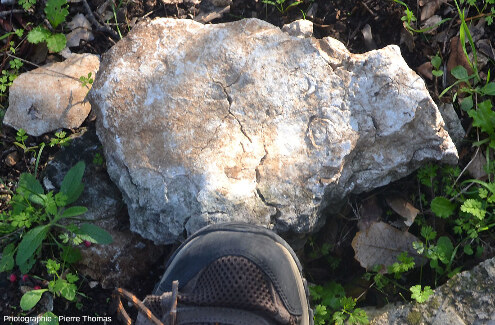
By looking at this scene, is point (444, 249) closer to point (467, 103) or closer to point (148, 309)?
point (467, 103)

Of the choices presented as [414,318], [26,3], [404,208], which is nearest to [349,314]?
[414,318]

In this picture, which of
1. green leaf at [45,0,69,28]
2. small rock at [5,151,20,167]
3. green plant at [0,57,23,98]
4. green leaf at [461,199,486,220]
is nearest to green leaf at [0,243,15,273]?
small rock at [5,151,20,167]

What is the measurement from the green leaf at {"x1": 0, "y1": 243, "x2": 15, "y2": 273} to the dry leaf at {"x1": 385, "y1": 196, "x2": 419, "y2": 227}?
2.05m

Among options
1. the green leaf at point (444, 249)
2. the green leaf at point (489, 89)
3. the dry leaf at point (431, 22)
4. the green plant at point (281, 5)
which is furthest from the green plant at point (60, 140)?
the green leaf at point (489, 89)

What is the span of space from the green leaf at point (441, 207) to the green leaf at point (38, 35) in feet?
7.99

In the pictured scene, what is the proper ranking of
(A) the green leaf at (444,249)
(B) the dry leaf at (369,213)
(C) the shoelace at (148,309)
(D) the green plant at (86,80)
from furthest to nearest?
(D) the green plant at (86,80) < (B) the dry leaf at (369,213) < (A) the green leaf at (444,249) < (C) the shoelace at (148,309)

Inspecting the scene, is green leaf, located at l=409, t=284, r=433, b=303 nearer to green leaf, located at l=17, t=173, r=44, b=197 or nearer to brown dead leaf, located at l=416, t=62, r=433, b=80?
brown dead leaf, located at l=416, t=62, r=433, b=80

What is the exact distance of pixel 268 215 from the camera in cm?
Result: 228

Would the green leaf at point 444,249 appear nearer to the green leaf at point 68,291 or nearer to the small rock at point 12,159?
the green leaf at point 68,291

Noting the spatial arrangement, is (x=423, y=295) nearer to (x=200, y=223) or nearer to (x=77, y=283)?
(x=200, y=223)

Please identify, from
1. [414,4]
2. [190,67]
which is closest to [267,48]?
[190,67]

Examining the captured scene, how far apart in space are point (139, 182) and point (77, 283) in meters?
0.78

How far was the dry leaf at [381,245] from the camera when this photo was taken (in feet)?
8.68

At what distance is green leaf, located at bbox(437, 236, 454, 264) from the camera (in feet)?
8.47
